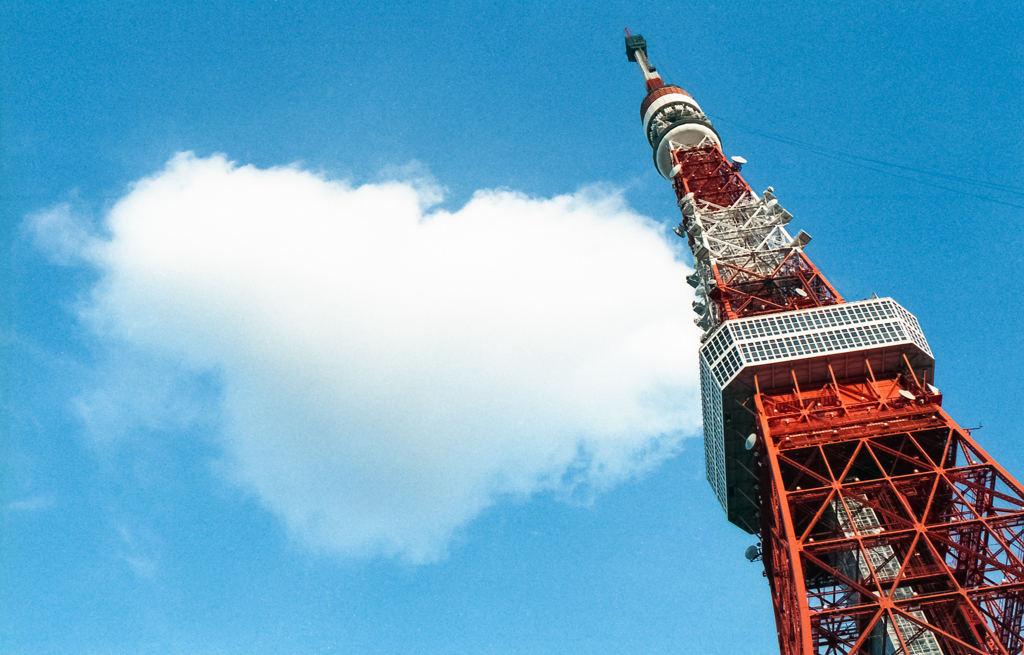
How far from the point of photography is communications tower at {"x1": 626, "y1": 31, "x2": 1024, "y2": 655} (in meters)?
60.2

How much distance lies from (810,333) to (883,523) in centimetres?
1686

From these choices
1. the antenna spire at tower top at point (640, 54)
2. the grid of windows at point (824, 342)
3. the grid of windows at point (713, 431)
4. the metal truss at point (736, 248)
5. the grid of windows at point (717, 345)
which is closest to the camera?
the grid of windows at point (824, 342)

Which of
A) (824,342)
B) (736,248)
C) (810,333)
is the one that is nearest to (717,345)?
(810,333)

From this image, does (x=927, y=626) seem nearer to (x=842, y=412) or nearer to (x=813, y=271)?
(x=842, y=412)

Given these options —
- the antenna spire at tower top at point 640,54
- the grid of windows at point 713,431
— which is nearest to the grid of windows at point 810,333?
the grid of windows at point 713,431

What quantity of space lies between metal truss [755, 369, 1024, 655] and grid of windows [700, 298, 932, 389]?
3.17 m

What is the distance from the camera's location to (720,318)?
8969cm

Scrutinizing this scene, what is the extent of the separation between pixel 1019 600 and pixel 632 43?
113 metres

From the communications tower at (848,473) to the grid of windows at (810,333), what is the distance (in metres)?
0.15

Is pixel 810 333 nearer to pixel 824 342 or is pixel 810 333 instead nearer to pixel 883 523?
pixel 824 342

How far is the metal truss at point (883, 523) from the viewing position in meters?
59.4

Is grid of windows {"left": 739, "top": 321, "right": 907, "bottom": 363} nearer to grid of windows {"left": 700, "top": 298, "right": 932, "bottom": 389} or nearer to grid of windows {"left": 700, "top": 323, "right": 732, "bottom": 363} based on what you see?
grid of windows {"left": 700, "top": 298, "right": 932, "bottom": 389}

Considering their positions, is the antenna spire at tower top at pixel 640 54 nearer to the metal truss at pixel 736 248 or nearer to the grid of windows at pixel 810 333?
the metal truss at pixel 736 248

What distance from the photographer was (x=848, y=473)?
239 ft
